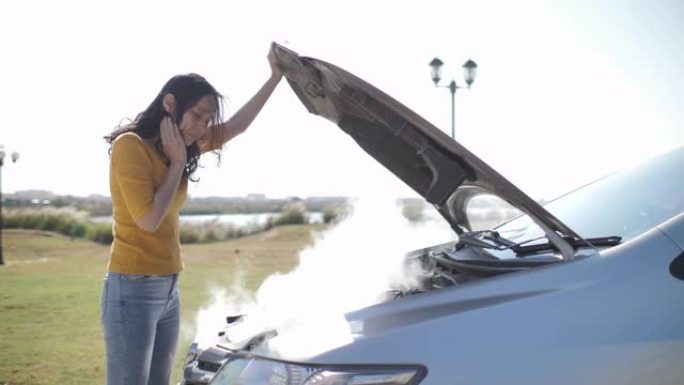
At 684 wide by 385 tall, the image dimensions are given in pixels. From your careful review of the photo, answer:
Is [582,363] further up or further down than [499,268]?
further down

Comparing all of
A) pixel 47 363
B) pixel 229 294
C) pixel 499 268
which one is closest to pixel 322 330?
pixel 499 268

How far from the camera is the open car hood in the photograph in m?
2.06

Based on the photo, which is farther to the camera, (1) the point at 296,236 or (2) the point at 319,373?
(1) the point at 296,236

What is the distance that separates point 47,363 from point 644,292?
560 centimetres

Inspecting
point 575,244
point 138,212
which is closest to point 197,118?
point 138,212

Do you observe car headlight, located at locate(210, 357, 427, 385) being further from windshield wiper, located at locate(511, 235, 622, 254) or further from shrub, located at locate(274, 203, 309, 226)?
shrub, located at locate(274, 203, 309, 226)

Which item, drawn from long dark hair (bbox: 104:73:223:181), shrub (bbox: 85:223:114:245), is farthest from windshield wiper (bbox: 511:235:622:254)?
shrub (bbox: 85:223:114:245)

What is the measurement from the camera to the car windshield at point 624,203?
7.59 ft

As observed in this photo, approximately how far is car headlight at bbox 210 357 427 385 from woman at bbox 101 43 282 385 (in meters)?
0.69

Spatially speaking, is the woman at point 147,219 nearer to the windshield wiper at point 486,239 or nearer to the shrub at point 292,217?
the windshield wiper at point 486,239

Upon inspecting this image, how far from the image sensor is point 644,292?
1749mm

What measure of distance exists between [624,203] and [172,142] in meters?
1.92

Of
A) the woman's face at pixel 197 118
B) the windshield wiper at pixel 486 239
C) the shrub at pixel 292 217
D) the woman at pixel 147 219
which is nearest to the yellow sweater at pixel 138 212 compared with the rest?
the woman at pixel 147 219

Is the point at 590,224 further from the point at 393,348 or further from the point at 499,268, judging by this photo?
the point at 393,348
